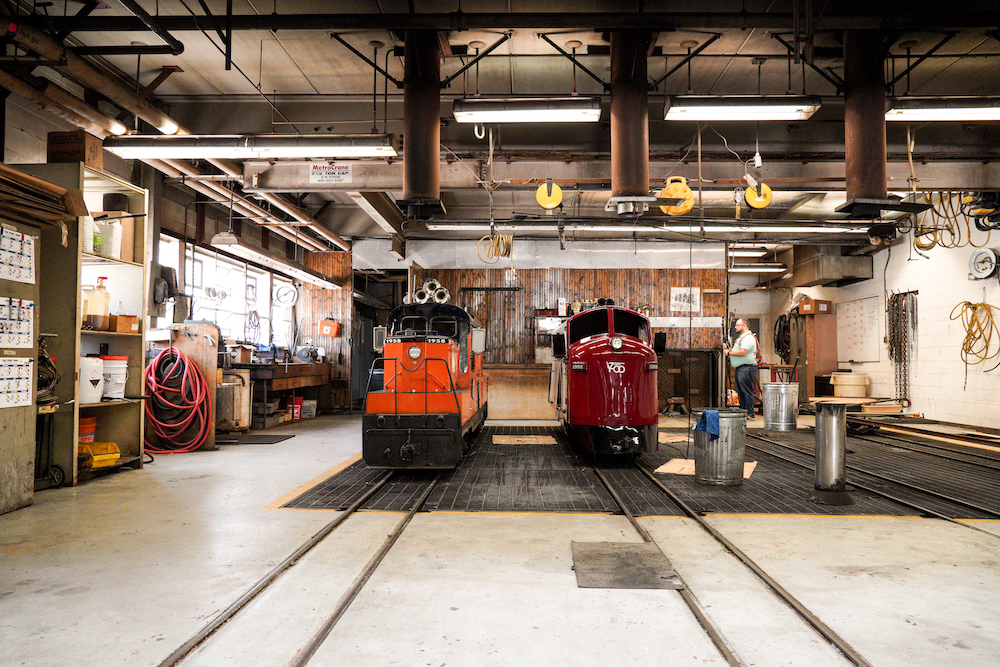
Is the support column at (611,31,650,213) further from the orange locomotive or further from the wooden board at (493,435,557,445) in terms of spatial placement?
the wooden board at (493,435,557,445)

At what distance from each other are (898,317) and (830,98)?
760 centimetres

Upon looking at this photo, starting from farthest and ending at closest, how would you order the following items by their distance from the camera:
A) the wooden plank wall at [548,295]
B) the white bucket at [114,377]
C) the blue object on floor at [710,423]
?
1. the wooden plank wall at [548,295]
2. the white bucket at [114,377]
3. the blue object on floor at [710,423]

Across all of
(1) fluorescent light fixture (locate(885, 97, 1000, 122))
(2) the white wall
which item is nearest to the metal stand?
(1) fluorescent light fixture (locate(885, 97, 1000, 122))

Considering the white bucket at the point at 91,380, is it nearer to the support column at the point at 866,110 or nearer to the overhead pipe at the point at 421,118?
the overhead pipe at the point at 421,118

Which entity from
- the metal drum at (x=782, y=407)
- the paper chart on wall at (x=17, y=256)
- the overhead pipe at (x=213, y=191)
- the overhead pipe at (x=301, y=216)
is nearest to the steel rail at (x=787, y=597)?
the paper chart on wall at (x=17, y=256)

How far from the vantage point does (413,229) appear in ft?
46.3

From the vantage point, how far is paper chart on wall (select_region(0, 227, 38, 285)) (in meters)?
4.91

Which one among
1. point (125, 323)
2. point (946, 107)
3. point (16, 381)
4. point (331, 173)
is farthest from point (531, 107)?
point (16, 381)

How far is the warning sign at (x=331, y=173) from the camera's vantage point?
9.02m

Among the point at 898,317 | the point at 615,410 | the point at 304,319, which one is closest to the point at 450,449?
the point at 615,410

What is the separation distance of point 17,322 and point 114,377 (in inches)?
68.1

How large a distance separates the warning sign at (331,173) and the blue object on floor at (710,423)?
6.35 metres

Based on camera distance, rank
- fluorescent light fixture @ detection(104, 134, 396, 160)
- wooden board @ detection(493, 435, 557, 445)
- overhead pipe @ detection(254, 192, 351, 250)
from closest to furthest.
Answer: fluorescent light fixture @ detection(104, 134, 396, 160) → wooden board @ detection(493, 435, 557, 445) → overhead pipe @ detection(254, 192, 351, 250)

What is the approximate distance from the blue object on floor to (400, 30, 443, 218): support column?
3612 mm
